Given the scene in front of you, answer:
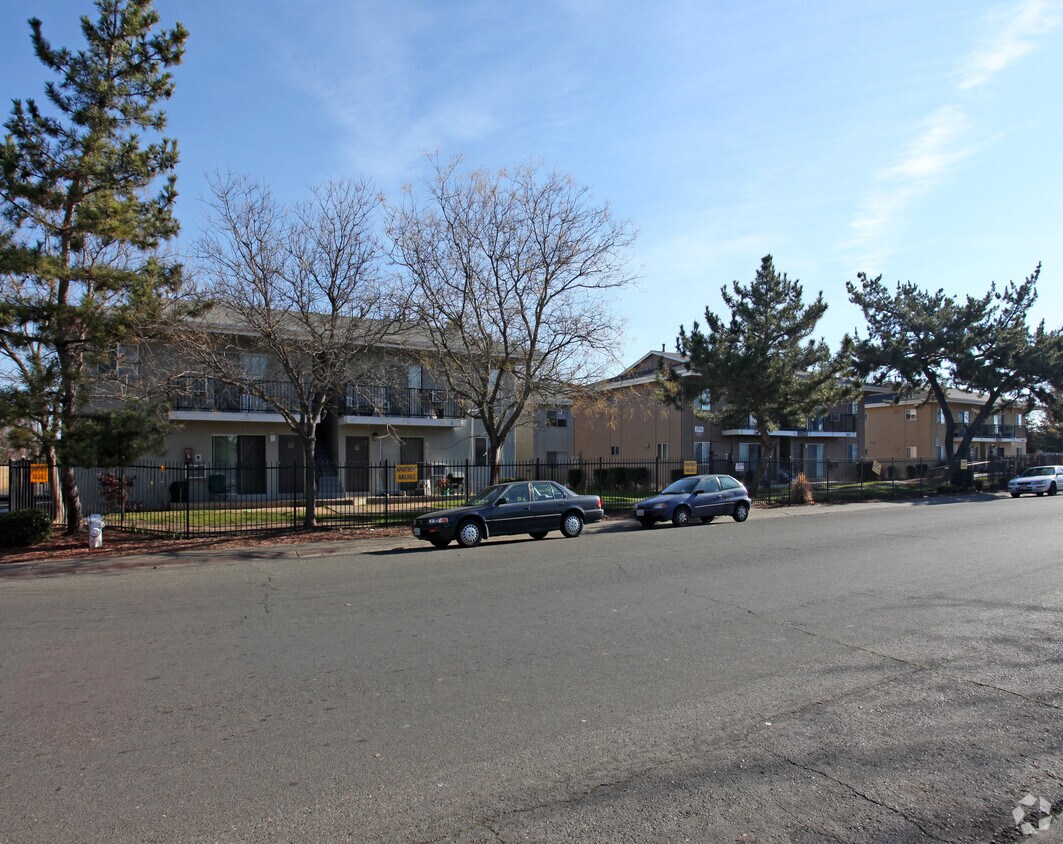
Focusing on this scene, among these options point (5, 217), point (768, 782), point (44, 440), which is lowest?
point (768, 782)

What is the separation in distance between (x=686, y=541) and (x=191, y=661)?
10843mm

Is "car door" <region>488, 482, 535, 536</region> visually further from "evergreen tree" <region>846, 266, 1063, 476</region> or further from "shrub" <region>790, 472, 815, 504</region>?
"evergreen tree" <region>846, 266, 1063, 476</region>

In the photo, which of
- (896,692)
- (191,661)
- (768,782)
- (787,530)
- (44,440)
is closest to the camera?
(768,782)

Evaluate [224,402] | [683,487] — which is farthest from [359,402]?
[683,487]

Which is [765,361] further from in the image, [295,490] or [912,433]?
[912,433]

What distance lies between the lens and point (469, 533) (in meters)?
15.8

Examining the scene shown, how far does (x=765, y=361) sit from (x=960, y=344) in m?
16.1

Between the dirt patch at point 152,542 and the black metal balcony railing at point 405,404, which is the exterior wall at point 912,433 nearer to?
the black metal balcony railing at point 405,404

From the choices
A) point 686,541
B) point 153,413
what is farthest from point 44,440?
point 686,541

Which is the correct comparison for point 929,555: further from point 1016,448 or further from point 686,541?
point 1016,448

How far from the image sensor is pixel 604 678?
5766mm

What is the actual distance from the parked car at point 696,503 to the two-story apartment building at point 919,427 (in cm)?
3561

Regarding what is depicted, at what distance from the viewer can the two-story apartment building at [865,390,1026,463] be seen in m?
54.4

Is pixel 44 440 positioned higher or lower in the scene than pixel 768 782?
higher
